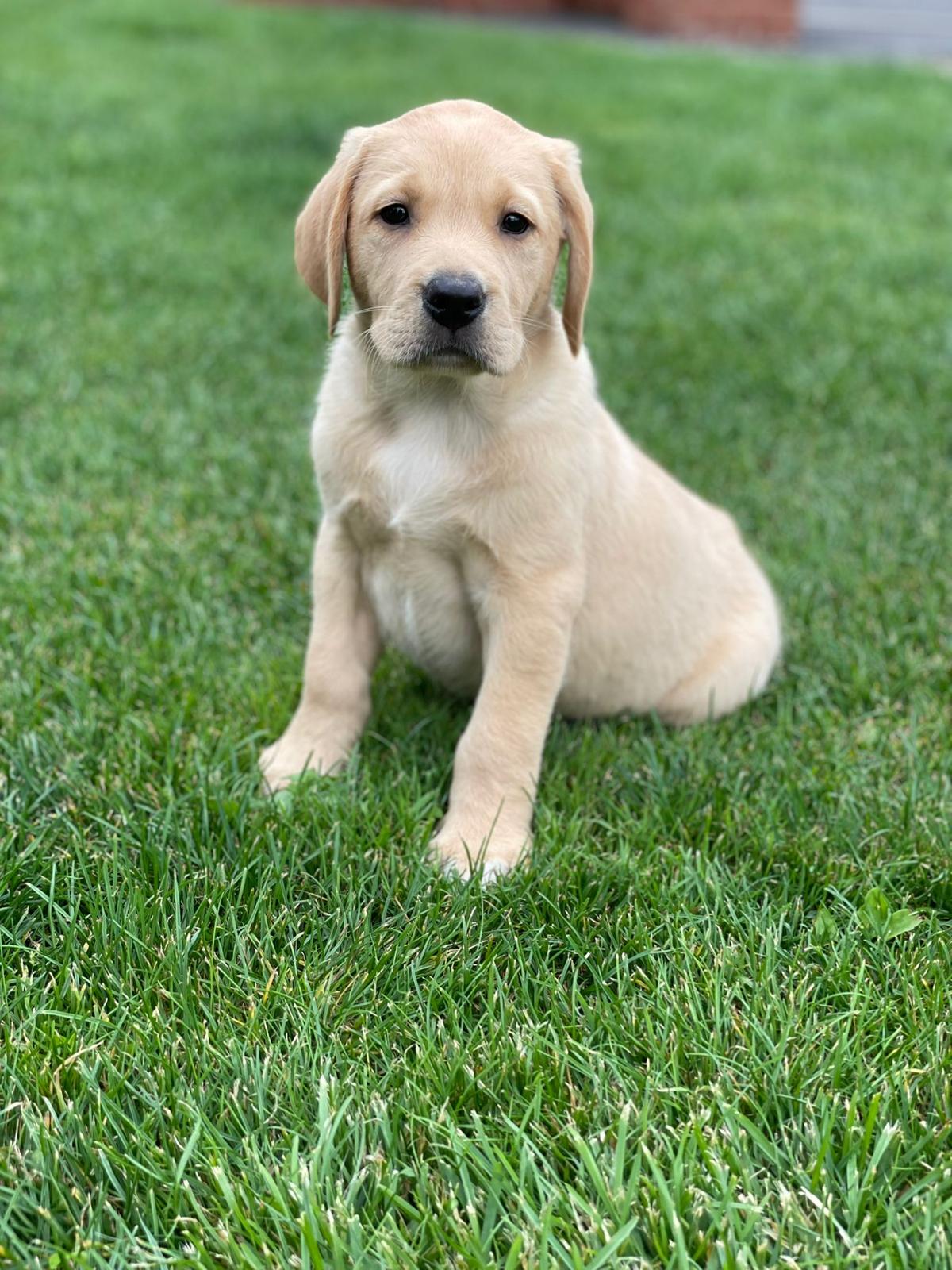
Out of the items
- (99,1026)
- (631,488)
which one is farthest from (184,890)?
(631,488)

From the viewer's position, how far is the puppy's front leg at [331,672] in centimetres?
327

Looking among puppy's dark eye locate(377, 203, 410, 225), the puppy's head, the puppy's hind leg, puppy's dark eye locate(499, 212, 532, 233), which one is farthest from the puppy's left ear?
the puppy's hind leg

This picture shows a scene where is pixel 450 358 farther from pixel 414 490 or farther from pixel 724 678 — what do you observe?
pixel 724 678

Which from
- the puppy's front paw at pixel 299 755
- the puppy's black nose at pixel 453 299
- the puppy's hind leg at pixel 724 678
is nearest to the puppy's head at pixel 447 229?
the puppy's black nose at pixel 453 299

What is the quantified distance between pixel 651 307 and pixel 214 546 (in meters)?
3.66

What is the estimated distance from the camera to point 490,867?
114 inches

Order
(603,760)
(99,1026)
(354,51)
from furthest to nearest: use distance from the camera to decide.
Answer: (354,51) → (603,760) → (99,1026)

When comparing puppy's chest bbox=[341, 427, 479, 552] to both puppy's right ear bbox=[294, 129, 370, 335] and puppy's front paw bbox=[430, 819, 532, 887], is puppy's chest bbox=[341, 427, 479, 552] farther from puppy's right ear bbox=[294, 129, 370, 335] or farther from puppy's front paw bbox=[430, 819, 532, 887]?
puppy's front paw bbox=[430, 819, 532, 887]

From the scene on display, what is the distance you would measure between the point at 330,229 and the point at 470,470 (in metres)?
0.65

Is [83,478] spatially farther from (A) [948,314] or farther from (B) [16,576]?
(A) [948,314]

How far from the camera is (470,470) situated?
117 inches

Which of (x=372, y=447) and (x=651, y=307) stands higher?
(x=372, y=447)

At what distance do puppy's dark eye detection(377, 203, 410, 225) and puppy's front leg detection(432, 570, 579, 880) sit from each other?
0.87 metres

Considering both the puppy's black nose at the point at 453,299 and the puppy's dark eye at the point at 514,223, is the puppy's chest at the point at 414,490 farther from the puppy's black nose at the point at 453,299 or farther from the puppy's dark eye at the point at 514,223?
the puppy's dark eye at the point at 514,223
